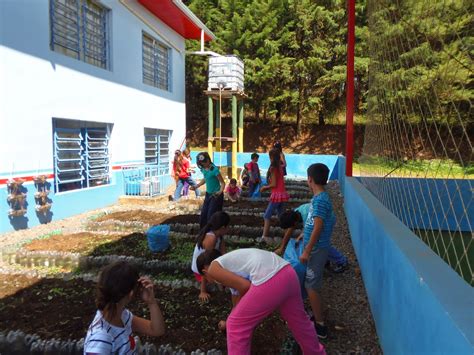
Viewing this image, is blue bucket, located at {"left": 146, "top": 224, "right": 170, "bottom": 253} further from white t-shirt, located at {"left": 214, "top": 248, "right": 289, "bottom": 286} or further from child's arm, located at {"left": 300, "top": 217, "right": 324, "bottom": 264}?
white t-shirt, located at {"left": 214, "top": 248, "right": 289, "bottom": 286}

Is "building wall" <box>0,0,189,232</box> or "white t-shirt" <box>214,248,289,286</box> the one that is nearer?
"white t-shirt" <box>214,248,289,286</box>

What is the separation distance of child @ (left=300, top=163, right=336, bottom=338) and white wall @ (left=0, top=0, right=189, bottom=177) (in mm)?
5688

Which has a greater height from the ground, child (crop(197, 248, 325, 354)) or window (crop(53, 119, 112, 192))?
window (crop(53, 119, 112, 192))

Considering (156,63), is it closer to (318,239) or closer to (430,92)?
(430,92)

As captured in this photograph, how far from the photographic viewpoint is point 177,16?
1309cm

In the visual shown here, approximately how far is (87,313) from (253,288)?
2075mm

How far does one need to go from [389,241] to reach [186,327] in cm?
185

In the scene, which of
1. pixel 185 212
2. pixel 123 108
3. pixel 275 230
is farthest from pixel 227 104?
pixel 275 230

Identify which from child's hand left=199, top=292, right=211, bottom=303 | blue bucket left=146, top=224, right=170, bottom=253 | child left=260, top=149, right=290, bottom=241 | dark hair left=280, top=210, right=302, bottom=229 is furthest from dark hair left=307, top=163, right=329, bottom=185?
blue bucket left=146, top=224, right=170, bottom=253

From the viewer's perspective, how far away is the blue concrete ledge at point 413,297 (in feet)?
4.50

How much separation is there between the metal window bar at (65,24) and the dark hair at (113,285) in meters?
7.07

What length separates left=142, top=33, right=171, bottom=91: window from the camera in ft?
40.0

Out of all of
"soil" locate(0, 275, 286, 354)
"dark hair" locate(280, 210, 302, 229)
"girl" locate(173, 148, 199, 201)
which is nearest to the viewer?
"soil" locate(0, 275, 286, 354)

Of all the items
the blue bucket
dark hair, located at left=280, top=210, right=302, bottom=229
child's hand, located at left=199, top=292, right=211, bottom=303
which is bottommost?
child's hand, located at left=199, top=292, right=211, bottom=303
